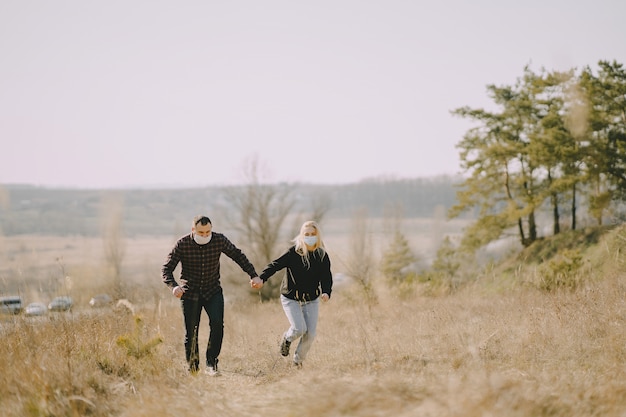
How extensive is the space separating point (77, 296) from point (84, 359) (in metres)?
6.76

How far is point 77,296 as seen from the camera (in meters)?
11.3

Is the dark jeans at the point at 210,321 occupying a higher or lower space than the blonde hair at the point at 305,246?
lower

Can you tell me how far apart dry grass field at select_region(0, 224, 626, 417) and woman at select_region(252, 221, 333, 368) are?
0.36 m

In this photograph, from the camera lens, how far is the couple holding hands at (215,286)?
6.05 meters

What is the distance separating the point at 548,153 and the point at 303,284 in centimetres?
2269

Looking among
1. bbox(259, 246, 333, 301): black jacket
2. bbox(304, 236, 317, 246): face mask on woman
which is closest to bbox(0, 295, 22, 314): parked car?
bbox(259, 246, 333, 301): black jacket

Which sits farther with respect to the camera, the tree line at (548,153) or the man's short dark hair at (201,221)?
the tree line at (548,153)

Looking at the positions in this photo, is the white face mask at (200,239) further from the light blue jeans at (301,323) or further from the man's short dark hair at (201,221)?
Answer: the light blue jeans at (301,323)

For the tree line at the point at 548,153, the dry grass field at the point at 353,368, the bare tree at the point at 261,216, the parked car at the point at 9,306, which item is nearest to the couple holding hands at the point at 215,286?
the dry grass field at the point at 353,368

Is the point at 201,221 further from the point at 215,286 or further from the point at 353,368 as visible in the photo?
the point at 353,368

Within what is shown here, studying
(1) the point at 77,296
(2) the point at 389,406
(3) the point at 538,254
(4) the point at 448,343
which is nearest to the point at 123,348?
(2) the point at 389,406

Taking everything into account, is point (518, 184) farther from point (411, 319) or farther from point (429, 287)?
point (411, 319)

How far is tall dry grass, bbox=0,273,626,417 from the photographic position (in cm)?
389

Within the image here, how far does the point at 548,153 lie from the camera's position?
82.3ft
